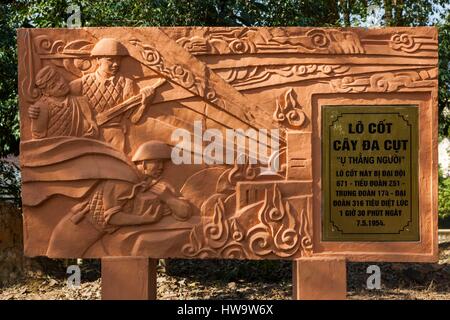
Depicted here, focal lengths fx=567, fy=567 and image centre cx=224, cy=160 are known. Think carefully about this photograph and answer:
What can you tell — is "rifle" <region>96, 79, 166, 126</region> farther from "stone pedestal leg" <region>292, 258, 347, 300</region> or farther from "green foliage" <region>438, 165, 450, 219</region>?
"green foliage" <region>438, 165, 450, 219</region>

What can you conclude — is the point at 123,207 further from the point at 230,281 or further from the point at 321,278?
the point at 230,281

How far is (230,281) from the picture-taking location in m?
8.16

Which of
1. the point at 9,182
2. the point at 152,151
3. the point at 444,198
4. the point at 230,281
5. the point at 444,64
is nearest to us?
the point at 152,151

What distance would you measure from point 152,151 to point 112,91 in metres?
0.74

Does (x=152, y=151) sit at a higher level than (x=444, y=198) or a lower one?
higher

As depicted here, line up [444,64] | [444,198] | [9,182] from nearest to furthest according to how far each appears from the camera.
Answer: [444,64]
[9,182]
[444,198]

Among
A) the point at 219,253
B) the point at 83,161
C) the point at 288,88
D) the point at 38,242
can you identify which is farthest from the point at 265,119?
the point at 38,242

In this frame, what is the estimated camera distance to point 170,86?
5656mm

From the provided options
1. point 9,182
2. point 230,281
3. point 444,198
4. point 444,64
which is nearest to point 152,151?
point 230,281

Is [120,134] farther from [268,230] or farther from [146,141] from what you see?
[268,230]

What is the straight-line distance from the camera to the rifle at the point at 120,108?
5.61 metres

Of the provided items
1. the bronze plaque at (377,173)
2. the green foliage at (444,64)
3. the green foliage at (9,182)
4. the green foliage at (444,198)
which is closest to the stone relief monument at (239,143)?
the bronze plaque at (377,173)

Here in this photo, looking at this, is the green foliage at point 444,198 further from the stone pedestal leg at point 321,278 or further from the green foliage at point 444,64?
the stone pedestal leg at point 321,278

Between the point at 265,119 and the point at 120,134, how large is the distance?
1450 mm
